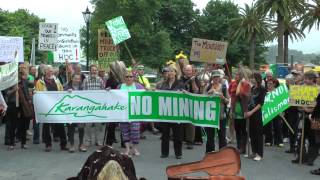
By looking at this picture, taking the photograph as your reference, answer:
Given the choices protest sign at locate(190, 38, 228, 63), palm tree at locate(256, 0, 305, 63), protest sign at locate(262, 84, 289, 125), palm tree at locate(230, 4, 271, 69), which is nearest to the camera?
protest sign at locate(190, 38, 228, 63)

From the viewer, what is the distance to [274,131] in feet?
41.2

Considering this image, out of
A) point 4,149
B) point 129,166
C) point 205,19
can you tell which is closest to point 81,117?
point 4,149

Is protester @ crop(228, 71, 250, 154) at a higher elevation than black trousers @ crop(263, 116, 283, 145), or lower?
higher

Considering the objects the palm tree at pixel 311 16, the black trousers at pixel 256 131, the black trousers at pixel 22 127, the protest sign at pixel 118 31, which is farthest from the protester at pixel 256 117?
the palm tree at pixel 311 16

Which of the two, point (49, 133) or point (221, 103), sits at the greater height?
point (221, 103)

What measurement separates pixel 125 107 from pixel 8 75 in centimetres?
233

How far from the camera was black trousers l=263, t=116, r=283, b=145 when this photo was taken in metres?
12.3

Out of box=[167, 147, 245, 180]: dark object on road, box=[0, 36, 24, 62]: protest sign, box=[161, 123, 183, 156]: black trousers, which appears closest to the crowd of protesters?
box=[161, 123, 183, 156]: black trousers

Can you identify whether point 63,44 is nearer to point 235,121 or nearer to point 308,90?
point 235,121

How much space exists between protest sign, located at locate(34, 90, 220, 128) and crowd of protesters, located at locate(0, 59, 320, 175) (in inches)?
6.3

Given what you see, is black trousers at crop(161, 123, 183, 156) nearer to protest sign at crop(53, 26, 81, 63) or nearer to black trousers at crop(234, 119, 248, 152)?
black trousers at crop(234, 119, 248, 152)

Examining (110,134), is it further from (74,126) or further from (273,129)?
(273,129)

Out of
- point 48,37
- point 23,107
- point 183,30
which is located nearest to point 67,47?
point 48,37

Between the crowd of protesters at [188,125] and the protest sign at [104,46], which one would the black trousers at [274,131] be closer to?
the crowd of protesters at [188,125]
